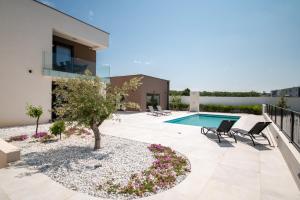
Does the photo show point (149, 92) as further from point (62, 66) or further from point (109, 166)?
point (109, 166)

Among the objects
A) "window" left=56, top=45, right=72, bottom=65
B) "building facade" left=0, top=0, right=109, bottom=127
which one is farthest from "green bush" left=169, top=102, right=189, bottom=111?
"window" left=56, top=45, right=72, bottom=65

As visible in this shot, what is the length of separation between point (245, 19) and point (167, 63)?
10706 millimetres

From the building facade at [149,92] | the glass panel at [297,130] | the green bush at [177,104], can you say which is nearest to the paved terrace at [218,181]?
the glass panel at [297,130]

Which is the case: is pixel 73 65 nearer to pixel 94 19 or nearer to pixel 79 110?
pixel 94 19

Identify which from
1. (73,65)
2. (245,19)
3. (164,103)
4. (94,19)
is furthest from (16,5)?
(164,103)

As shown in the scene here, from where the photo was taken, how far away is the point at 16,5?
1033 centimetres

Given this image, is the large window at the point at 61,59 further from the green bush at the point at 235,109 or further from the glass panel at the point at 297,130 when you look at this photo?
the green bush at the point at 235,109

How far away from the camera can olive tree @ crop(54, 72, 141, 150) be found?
5.68 metres

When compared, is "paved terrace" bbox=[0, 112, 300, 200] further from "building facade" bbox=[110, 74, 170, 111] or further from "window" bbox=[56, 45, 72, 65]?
"building facade" bbox=[110, 74, 170, 111]

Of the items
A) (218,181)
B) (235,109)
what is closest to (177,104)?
(235,109)

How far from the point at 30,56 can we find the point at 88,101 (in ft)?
27.7

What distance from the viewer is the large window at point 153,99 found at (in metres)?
22.6

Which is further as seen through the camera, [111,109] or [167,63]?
[167,63]

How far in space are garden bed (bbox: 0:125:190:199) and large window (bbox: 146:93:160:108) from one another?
50.6ft
